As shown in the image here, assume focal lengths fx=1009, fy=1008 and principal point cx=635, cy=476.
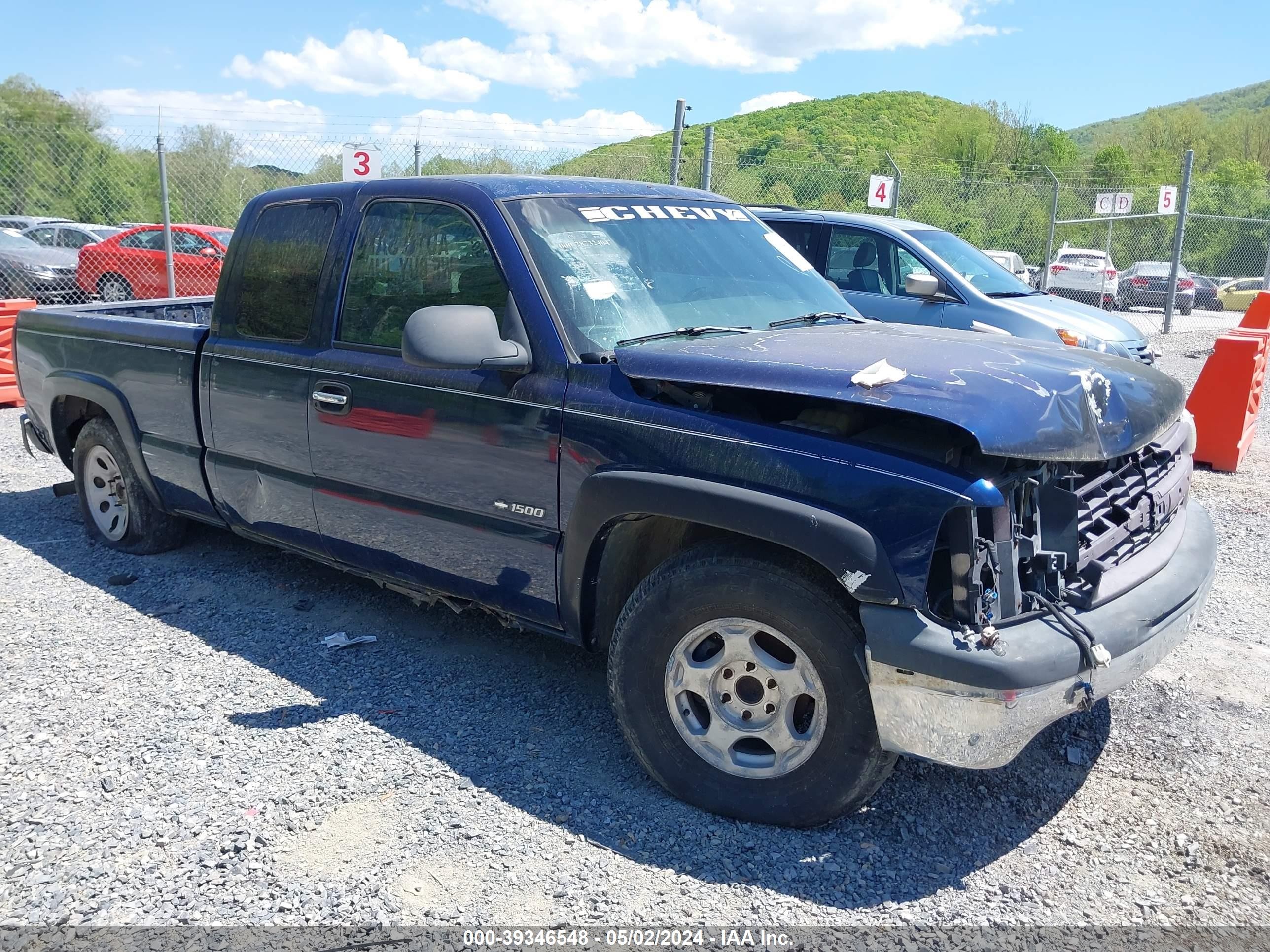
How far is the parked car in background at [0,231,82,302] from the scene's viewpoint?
16047 mm

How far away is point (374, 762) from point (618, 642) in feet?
3.19

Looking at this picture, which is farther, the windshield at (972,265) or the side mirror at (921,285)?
the windshield at (972,265)

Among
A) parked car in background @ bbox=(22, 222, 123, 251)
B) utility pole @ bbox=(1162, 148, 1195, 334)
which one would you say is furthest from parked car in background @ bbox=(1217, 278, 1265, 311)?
parked car in background @ bbox=(22, 222, 123, 251)

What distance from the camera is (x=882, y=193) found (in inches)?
538

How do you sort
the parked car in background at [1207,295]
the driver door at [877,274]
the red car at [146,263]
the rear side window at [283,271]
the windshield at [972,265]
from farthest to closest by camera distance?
the parked car in background at [1207,295]
the red car at [146,263]
the windshield at [972,265]
the driver door at [877,274]
the rear side window at [283,271]

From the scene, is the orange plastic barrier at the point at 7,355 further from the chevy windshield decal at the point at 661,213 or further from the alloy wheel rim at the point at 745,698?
the alloy wheel rim at the point at 745,698

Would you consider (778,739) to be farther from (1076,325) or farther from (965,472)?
(1076,325)

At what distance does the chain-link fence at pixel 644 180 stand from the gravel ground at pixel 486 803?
7236 mm

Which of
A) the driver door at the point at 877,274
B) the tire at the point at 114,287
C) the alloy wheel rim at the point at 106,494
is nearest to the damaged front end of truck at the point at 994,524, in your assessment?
the alloy wheel rim at the point at 106,494

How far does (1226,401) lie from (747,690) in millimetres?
6337

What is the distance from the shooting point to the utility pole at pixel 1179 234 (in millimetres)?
Answer: 15773

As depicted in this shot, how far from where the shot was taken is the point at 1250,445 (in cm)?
871

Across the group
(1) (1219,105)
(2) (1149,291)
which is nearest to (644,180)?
(2) (1149,291)

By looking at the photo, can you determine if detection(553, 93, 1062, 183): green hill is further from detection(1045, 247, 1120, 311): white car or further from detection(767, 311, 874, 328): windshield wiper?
detection(767, 311, 874, 328): windshield wiper
